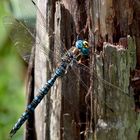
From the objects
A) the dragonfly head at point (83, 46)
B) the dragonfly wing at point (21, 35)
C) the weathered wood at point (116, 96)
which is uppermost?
the dragonfly wing at point (21, 35)

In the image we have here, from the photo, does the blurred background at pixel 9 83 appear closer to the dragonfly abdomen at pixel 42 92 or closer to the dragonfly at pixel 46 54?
the dragonfly at pixel 46 54

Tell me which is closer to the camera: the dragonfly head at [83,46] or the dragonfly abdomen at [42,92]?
the dragonfly head at [83,46]

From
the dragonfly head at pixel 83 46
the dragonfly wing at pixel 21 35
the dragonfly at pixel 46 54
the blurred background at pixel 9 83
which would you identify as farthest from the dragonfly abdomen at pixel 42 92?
the blurred background at pixel 9 83

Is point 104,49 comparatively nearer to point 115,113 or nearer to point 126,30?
point 126,30

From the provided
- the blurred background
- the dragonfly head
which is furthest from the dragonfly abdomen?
the blurred background

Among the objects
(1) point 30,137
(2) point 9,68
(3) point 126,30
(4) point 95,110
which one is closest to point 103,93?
(4) point 95,110

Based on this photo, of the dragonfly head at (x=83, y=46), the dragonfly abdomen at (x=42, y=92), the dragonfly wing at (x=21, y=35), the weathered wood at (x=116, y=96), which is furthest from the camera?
the dragonfly wing at (x=21, y=35)

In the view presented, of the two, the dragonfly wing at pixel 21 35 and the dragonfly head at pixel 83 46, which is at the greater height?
the dragonfly wing at pixel 21 35

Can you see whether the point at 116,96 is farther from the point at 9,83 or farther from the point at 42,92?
the point at 9,83

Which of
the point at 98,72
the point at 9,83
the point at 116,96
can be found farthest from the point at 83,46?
the point at 9,83
